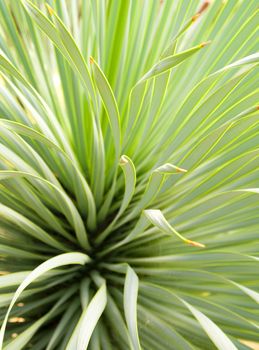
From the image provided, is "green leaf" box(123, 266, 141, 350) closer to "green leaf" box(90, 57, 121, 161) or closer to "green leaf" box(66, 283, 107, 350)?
"green leaf" box(66, 283, 107, 350)

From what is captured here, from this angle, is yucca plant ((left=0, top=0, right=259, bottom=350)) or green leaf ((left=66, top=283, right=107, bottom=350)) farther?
yucca plant ((left=0, top=0, right=259, bottom=350))

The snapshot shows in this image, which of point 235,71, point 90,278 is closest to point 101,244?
point 90,278

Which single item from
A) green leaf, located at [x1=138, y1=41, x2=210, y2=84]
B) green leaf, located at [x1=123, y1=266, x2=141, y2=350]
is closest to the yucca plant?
green leaf, located at [x1=123, y1=266, x2=141, y2=350]

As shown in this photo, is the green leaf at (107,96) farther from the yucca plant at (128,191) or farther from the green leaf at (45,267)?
the green leaf at (45,267)

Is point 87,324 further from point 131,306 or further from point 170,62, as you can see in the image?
point 170,62

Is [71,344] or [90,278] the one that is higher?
[90,278]

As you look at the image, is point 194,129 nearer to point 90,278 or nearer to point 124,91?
point 124,91

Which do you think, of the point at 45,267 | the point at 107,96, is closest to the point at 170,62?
the point at 107,96

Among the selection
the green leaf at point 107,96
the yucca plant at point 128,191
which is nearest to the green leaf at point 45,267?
the yucca plant at point 128,191
